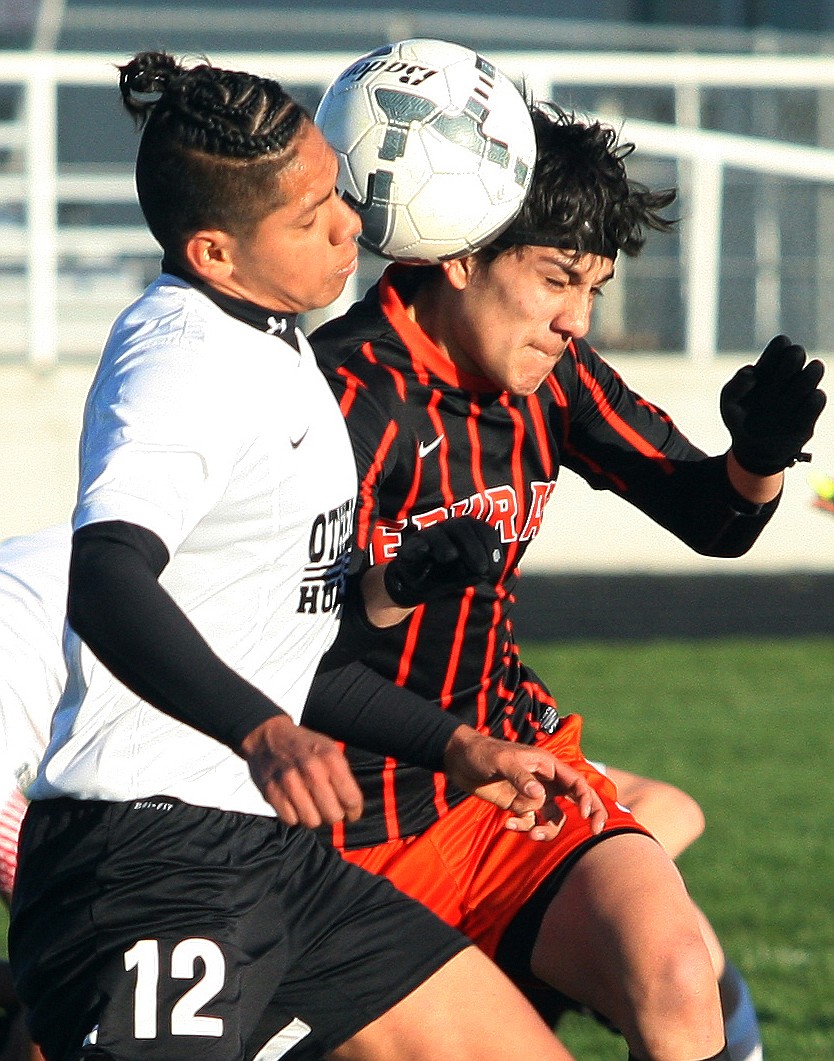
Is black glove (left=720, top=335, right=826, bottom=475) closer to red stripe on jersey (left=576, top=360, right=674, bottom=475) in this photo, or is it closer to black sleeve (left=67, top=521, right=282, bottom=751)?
red stripe on jersey (left=576, top=360, right=674, bottom=475)

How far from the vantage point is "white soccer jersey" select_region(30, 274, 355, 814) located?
2.42 meters

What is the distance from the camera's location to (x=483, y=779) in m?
2.86

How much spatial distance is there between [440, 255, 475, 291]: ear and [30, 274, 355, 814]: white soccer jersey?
67cm

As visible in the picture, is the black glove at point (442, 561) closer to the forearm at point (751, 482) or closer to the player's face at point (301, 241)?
the player's face at point (301, 241)

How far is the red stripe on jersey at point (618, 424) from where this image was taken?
361 centimetres

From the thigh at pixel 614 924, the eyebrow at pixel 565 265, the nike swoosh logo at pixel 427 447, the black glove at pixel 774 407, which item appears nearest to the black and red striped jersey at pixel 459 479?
the nike swoosh logo at pixel 427 447

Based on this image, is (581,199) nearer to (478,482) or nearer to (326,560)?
(478,482)

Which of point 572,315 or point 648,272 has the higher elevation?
point 572,315

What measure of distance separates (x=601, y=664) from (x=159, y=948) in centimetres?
727

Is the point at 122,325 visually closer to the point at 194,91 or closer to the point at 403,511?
the point at 194,91

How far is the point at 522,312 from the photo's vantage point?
3.32 metres

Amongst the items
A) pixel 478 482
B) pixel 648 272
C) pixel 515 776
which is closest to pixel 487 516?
pixel 478 482

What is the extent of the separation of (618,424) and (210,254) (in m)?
1.26

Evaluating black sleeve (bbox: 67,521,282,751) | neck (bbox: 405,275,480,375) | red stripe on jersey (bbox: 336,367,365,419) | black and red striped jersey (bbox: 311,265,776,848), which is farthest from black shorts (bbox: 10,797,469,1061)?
neck (bbox: 405,275,480,375)
